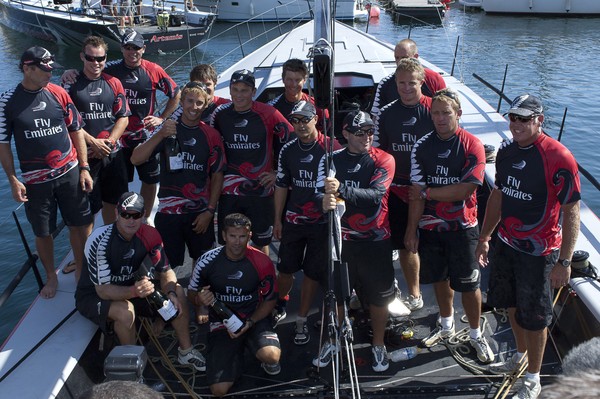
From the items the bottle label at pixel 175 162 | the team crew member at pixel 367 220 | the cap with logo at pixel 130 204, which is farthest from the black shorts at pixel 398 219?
the cap with logo at pixel 130 204

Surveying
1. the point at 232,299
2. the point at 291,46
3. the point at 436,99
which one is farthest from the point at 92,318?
the point at 291,46

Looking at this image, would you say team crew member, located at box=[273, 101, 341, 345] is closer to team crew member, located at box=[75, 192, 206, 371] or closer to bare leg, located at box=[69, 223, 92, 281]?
team crew member, located at box=[75, 192, 206, 371]

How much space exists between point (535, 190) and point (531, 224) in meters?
0.22

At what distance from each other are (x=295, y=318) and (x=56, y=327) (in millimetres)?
1792

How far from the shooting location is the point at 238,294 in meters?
4.36

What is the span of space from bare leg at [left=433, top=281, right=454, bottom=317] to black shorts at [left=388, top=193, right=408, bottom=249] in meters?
0.49

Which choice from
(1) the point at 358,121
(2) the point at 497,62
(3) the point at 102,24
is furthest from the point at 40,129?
(3) the point at 102,24

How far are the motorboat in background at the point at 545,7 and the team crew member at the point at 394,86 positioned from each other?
Result: 28499mm

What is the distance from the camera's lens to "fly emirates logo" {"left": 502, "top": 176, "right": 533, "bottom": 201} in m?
3.70

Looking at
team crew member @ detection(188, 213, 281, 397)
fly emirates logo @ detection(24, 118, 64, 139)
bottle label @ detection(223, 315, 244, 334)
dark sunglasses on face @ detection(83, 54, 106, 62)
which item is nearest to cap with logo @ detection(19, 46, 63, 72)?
fly emirates logo @ detection(24, 118, 64, 139)

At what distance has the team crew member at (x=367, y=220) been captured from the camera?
13.3 feet

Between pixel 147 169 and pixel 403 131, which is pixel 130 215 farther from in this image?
pixel 403 131

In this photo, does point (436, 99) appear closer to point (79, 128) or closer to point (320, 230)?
point (320, 230)

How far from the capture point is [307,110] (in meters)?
4.24
